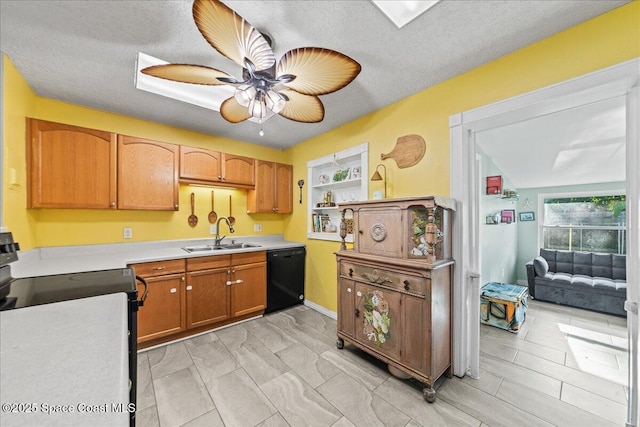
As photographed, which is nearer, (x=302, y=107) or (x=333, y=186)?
(x=302, y=107)

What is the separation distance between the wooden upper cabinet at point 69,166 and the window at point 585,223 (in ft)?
22.9

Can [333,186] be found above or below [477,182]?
above

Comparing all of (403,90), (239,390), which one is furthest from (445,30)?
(239,390)

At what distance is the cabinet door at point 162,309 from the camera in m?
2.34

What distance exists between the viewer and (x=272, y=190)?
3.67m

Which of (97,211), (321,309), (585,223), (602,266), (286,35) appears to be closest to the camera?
(286,35)

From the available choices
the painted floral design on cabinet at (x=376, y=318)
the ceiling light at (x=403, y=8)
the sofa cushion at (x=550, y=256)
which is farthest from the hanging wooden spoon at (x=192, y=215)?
the sofa cushion at (x=550, y=256)

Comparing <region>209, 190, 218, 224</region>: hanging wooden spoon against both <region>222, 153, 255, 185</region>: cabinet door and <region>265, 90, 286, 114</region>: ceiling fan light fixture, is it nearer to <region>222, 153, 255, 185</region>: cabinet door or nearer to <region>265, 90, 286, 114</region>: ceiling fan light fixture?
<region>222, 153, 255, 185</region>: cabinet door

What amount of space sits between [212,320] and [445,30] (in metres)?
3.29

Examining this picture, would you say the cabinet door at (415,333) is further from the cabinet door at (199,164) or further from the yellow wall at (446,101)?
the cabinet door at (199,164)

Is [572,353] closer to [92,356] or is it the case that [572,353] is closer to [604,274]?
[604,274]

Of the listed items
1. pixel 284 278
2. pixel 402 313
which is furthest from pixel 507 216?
pixel 284 278

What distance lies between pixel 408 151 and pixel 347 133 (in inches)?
35.7

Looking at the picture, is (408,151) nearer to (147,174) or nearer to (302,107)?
(302,107)
